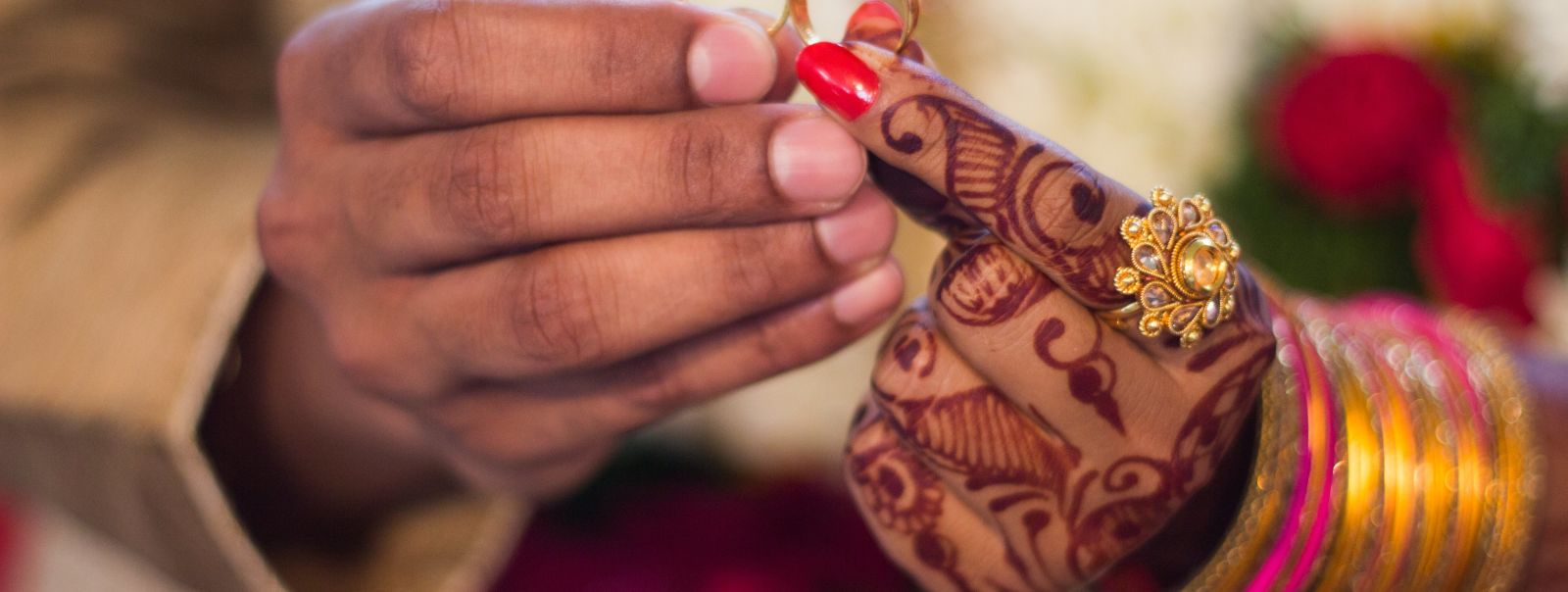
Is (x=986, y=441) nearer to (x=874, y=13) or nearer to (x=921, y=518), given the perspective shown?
(x=921, y=518)

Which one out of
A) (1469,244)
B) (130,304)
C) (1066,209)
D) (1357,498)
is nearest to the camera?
(1066,209)

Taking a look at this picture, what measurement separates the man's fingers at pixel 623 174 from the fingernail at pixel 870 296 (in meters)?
0.07

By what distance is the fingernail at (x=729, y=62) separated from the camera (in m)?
0.49

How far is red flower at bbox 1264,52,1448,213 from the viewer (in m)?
1.02

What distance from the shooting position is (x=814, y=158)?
48 centimetres

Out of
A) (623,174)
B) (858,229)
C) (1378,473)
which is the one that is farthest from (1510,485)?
(623,174)

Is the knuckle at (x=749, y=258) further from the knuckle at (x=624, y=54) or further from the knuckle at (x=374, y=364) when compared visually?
the knuckle at (x=374, y=364)

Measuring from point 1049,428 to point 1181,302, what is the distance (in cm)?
9

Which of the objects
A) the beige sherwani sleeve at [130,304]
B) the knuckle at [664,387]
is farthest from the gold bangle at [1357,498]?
the beige sherwani sleeve at [130,304]

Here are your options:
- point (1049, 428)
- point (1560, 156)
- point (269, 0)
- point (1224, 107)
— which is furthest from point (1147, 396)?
point (269, 0)

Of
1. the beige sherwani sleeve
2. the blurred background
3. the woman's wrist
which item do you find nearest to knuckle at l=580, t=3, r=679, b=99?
the woman's wrist

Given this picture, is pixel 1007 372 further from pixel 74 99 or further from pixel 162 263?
pixel 74 99

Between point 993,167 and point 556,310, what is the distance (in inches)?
9.0

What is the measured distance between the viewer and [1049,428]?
502 millimetres
